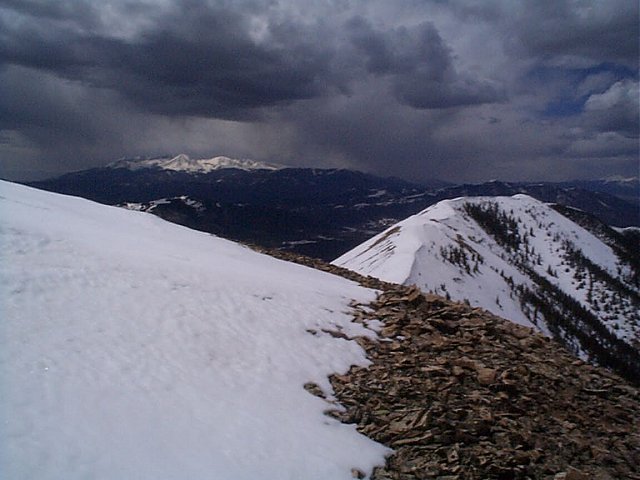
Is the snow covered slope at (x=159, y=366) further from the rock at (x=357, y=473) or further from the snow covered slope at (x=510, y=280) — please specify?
the snow covered slope at (x=510, y=280)

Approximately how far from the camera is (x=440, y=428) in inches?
440

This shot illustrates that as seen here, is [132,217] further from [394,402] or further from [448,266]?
[448,266]

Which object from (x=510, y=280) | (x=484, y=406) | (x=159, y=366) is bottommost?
(x=510, y=280)

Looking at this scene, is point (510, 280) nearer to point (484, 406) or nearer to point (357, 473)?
point (484, 406)

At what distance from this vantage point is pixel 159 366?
493 inches

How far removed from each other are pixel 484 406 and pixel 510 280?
142 m

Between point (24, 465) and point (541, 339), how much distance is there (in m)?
20.1

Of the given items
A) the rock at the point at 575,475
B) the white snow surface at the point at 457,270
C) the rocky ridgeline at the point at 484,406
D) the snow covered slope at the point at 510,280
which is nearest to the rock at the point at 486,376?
the rocky ridgeline at the point at 484,406

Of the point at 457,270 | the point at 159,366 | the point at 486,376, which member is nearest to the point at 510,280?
the point at 457,270

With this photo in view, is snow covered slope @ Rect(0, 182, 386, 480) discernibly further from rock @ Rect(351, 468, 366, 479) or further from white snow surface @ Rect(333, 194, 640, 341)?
white snow surface @ Rect(333, 194, 640, 341)

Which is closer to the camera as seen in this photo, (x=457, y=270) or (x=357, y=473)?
(x=357, y=473)

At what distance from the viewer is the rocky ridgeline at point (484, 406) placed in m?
10.2

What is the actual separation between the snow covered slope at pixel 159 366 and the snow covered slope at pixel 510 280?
2797 inches

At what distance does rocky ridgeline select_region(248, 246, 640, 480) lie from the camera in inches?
402
